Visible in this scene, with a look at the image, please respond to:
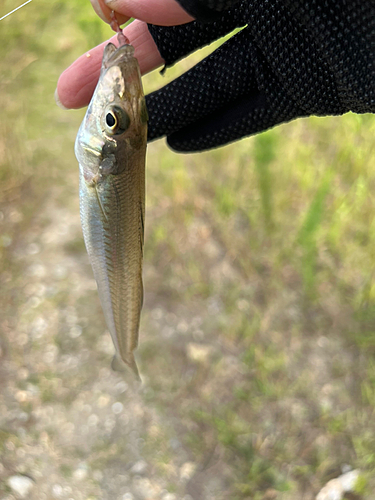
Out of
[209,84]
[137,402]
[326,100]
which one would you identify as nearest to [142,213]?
[209,84]

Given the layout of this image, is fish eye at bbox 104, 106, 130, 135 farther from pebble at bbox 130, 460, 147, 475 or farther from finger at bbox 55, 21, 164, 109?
pebble at bbox 130, 460, 147, 475

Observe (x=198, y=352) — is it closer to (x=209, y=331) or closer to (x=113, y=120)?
(x=209, y=331)

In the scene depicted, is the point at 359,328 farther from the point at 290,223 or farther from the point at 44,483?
the point at 44,483

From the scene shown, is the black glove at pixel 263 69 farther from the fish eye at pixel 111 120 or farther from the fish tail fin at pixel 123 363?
the fish tail fin at pixel 123 363

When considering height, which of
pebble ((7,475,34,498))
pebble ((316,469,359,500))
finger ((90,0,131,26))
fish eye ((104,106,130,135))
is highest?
finger ((90,0,131,26))

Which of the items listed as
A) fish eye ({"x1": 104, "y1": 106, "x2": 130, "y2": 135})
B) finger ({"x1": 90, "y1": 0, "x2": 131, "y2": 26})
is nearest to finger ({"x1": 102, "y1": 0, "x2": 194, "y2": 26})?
finger ({"x1": 90, "y1": 0, "x2": 131, "y2": 26})

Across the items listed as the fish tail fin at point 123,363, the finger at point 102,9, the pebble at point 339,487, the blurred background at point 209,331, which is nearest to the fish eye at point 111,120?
the finger at point 102,9

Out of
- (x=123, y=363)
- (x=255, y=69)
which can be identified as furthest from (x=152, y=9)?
(x=123, y=363)
